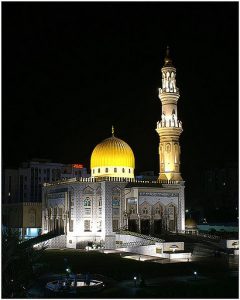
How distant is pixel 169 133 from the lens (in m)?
53.1

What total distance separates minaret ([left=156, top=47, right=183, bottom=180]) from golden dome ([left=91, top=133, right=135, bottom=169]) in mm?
3461

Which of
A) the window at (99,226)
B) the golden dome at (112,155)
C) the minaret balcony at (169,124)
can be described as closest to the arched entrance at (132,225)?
the window at (99,226)

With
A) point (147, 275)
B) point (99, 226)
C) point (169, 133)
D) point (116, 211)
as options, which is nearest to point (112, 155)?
point (169, 133)

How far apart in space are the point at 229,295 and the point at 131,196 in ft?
85.1

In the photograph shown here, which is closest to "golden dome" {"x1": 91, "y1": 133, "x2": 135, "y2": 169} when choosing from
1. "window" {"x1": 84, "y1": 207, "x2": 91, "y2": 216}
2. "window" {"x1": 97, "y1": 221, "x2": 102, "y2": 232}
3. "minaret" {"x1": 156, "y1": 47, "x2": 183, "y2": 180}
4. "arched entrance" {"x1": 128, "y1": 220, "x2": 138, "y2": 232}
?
"minaret" {"x1": 156, "y1": 47, "x2": 183, "y2": 180}

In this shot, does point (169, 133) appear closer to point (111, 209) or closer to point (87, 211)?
point (111, 209)

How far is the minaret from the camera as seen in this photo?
53.2 metres

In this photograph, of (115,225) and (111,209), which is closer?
(111,209)

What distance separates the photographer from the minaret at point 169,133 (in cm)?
5316

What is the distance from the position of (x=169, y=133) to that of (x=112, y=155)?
6.19 metres

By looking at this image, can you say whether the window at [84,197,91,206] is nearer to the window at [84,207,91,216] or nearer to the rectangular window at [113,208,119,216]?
the window at [84,207,91,216]

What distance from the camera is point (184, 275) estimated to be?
30.1 meters

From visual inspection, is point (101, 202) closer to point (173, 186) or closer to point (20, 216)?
point (173, 186)

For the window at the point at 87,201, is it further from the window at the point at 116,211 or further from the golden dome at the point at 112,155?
the golden dome at the point at 112,155
